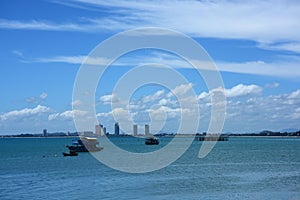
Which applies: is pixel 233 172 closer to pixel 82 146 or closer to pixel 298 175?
pixel 298 175

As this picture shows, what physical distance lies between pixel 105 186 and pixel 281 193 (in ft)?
62.8

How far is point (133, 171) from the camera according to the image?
76.8m

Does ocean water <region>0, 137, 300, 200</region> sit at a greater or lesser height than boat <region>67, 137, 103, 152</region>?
lesser

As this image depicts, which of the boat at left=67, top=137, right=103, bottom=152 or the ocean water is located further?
the boat at left=67, top=137, right=103, bottom=152

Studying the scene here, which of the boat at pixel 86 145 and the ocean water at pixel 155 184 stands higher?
the boat at pixel 86 145

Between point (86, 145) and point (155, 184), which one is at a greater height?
point (86, 145)

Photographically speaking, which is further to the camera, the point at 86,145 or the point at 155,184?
the point at 86,145

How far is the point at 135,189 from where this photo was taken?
53906mm

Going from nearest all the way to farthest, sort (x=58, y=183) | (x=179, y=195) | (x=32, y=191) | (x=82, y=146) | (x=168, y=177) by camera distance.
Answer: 1. (x=179, y=195)
2. (x=32, y=191)
3. (x=58, y=183)
4. (x=168, y=177)
5. (x=82, y=146)

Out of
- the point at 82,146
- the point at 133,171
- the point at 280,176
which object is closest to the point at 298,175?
the point at 280,176

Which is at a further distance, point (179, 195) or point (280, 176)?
point (280, 176)

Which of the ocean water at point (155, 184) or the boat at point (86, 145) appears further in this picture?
the boat at point (86, 145)

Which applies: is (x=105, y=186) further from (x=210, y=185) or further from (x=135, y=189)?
(x=210, y=185)

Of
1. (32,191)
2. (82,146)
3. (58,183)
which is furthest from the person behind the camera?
(82,146)
